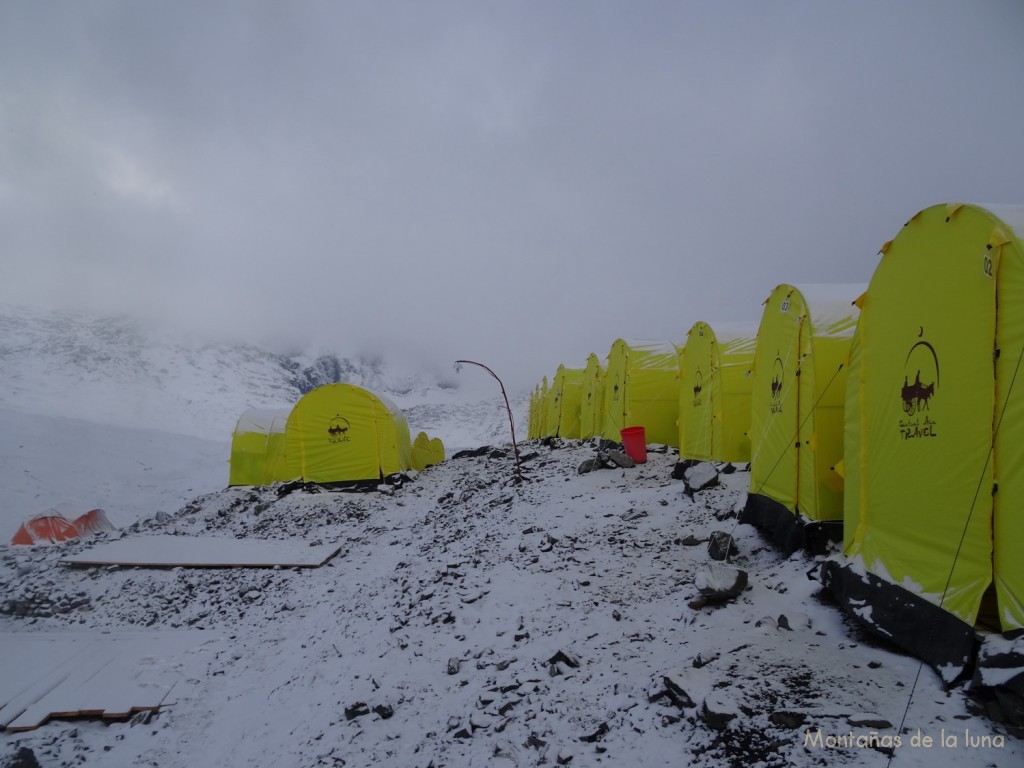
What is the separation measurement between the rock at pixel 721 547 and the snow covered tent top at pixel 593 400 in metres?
12.2

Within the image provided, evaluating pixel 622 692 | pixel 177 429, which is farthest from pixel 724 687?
pixel 177 429

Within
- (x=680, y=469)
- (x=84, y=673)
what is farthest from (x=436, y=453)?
(x=84, y=673)

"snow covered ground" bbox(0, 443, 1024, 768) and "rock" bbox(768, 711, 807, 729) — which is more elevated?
"rock" bbox(768, 711, 807, 729)

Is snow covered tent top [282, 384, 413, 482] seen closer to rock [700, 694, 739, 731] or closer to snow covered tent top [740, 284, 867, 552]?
snow covered tent top [740, 284, 867, 552]

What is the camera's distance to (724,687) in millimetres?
3680

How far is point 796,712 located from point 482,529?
7228 millimetres

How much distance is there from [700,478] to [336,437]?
1077 cm

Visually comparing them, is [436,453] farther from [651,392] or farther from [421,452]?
[651,392]

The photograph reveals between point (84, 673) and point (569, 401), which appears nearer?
point (84, 673)

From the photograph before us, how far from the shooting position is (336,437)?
612 inches

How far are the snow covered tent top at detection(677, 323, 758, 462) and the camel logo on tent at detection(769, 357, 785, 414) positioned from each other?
315 cm

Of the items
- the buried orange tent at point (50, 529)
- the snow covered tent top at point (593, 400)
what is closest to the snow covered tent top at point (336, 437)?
the buried orange tent at point (50, 529)

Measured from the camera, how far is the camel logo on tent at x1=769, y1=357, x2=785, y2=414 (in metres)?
7.30

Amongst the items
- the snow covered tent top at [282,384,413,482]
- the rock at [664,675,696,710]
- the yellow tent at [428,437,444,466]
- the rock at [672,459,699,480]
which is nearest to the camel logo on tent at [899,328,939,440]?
the rock at [664,675,696,710]
